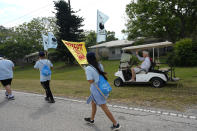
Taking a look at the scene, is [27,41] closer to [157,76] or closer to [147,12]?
[147,12]

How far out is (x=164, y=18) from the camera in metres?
21.0

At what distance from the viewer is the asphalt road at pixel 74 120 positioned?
3.49m

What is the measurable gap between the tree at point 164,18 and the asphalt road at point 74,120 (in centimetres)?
2010

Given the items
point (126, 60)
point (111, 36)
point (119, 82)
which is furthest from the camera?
point (111, 36)

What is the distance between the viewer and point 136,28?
79.3ft

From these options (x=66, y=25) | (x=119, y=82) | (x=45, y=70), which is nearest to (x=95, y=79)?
(x=45, y=70)

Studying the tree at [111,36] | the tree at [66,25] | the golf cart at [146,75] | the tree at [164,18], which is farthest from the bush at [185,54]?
the tree at [111,36]

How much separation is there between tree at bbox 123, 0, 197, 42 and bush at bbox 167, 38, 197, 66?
6527 millimetres

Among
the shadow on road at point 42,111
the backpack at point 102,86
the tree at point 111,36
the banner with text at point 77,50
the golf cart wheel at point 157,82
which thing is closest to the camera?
the backpack at point 102,86

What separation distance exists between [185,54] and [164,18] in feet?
24.5

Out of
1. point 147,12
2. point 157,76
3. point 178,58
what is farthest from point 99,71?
point 147,12

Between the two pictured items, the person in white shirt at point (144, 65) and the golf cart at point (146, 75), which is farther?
the golf cart at point (146, 75)

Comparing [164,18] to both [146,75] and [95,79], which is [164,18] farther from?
[95,79]

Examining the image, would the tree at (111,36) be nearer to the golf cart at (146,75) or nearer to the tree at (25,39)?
the tree at (25,39)
